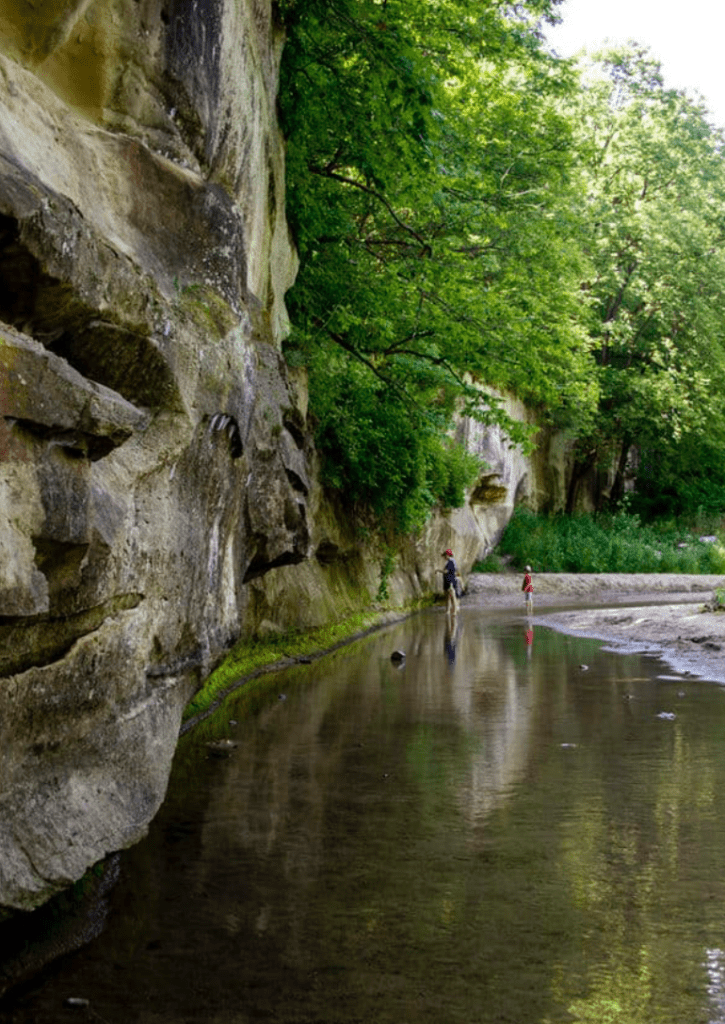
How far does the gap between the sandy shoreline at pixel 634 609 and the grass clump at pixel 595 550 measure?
5.52 feet

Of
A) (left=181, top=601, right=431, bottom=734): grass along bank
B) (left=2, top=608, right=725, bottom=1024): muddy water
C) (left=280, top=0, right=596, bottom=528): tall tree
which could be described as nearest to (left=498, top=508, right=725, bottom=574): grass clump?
(left=280, top=0, right=596, bottom=528): tall tree

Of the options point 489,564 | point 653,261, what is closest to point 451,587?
point 489,564

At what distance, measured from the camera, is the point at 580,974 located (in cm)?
565

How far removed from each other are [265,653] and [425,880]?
37.3 feet

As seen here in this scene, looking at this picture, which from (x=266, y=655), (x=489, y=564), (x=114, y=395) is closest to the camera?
(x=114, y=395)

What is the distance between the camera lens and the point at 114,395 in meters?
7.07

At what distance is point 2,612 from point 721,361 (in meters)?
44.6

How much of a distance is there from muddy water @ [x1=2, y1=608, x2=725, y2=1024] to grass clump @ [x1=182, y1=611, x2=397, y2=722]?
35.3 inches

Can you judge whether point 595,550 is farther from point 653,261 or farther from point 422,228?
point 422,228

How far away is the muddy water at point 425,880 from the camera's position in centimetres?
544

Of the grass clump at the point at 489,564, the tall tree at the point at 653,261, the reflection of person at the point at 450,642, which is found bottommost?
the reflection of person at the point at 450,642

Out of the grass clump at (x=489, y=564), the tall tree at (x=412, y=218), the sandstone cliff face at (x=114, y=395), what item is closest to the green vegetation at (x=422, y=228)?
the tall tree at (x=412, y=218)

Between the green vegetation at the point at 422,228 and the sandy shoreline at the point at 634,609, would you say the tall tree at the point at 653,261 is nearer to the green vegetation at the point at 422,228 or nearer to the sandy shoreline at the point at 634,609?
the green vegetation at the point at 422,228

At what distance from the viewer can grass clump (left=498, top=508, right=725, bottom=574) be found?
42.2 m
